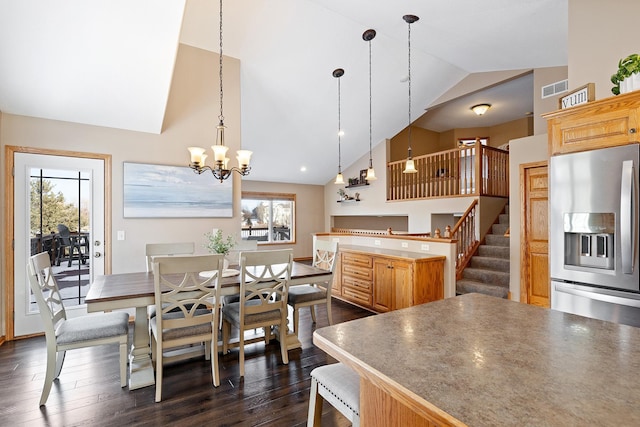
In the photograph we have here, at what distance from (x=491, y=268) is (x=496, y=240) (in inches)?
24.3

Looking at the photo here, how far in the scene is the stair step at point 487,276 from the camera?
4.76 m

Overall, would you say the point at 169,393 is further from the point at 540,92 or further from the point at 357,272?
the point at 540,92

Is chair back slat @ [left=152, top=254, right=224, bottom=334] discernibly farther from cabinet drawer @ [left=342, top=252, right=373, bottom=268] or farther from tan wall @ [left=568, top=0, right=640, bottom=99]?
tan wall @ [left=568, top=0, right=640, bottom=99]

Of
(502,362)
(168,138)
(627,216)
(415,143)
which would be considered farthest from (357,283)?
(415,143)

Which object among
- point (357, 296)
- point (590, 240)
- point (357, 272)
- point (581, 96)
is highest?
point (581, 96)

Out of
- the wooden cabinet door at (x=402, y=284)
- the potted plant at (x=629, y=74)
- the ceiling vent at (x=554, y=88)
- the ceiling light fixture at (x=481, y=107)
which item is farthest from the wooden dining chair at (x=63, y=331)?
the ceiling light fixture at (x=481, y=107)

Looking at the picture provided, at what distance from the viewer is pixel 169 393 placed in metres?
2.43

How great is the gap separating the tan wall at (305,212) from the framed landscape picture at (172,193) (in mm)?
4207

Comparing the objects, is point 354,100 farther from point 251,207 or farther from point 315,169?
point 251,207

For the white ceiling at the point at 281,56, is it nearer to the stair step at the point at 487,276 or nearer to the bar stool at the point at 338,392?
the bar stool at the point at 338,392

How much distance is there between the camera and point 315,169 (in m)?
8.45

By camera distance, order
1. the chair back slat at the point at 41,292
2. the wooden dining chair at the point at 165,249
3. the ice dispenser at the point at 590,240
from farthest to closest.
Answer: the wooden dining chair at the point at 165,249 < the chair back slat at the point at 41,292 < the ice dispenser at the point at 590,240

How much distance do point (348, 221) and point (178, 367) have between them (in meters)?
7.12

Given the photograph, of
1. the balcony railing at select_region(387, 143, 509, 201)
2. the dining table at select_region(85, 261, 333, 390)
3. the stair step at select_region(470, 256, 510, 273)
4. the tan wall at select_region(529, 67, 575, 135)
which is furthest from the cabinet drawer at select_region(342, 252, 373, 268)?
the tan wall at select_region(529, 67, 575, 135)
